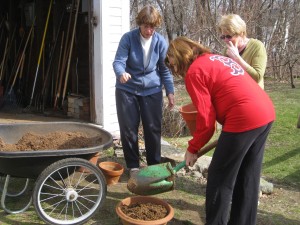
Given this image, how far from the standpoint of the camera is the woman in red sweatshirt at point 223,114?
2.30 m

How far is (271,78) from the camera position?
12.3 metres

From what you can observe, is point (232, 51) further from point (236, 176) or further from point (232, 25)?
point (236, 176)

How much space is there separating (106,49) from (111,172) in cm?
203

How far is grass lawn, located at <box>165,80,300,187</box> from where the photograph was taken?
15.2 feet

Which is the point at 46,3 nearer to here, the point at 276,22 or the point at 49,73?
the point at 49,73

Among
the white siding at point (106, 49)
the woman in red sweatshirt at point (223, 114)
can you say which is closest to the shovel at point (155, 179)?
the woman in red sweatshirt at point (223, 114)

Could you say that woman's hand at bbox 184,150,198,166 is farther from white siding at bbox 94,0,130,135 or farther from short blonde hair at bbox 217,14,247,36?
white siding at bbox 94,0,130,135

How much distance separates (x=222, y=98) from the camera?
7.61ft

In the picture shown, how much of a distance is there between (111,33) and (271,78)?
8.16 meters

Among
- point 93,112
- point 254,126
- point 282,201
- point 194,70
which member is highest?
point 194,70

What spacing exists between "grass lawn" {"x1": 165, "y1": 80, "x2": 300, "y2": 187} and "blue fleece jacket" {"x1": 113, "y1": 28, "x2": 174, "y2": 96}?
1.83m

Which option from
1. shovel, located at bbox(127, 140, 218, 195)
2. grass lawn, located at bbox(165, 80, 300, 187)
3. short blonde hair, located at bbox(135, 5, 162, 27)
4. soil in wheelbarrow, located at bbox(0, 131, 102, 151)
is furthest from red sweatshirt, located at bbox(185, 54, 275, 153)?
grass lawn, located at bbox(165, 80, 300, 187)

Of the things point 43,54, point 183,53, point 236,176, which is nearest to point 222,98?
point 183,53

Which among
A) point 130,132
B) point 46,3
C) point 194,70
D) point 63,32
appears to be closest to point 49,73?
point 63,32
